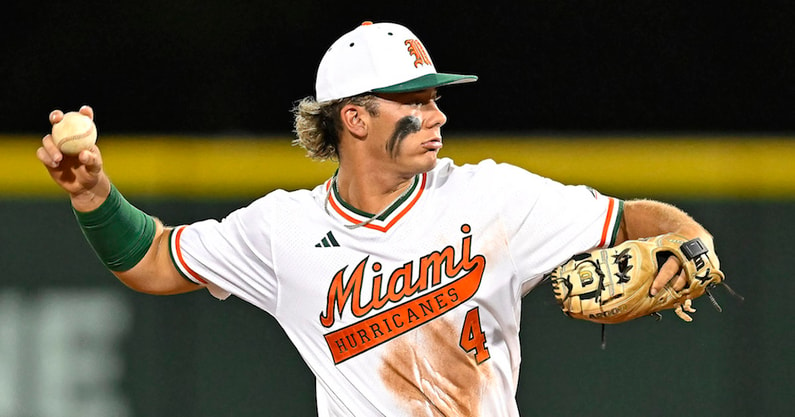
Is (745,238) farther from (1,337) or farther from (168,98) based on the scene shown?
(1,337)

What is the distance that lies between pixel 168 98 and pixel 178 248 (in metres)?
2.57

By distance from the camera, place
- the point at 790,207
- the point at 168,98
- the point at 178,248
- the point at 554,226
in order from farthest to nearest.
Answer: the point at 168,98
the point at 790,207
the point at 178,248
the point at 554,226

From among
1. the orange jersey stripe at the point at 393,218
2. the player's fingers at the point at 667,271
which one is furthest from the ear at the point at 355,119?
the player's fingers at the point at 667,271

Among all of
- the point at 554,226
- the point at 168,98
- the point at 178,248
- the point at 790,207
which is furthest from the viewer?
the point at 168,98

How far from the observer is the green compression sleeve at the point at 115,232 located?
3.39 meters

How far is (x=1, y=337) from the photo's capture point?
206 inches

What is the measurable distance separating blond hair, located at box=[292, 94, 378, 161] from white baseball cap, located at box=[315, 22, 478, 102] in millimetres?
52

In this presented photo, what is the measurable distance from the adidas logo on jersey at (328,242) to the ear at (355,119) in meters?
0.27

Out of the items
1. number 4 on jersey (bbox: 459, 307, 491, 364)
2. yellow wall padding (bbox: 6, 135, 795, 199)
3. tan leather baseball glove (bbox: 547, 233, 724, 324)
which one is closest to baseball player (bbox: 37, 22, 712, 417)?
number 4 on jersey (bbox: 459, 307, 491, 364)

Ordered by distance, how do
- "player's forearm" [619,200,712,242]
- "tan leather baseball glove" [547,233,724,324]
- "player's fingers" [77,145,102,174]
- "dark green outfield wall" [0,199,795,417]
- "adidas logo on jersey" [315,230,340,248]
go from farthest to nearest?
1. "dark green outfield wall" [0,199,795,417]
2. "adidas logo on jersey" [315,230,340,248]
3. "player's fingers" [77,145,102,174]
4. "player's forearm" [619,200,712,242]
5. "tan leather baseball glove" [547,233,724,324]

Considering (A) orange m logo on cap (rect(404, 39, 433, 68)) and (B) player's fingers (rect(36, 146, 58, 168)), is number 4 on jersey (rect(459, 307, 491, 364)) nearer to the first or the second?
(A) orange m logo on cap (rect(404, 39, 433, 68))

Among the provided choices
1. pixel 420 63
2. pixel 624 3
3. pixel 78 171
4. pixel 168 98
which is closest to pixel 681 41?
pixel 624 3

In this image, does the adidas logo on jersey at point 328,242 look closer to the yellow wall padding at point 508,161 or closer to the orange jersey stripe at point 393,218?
the orange jersey stripe at point 393,218

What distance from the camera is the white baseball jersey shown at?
10.5 feet
